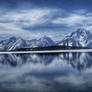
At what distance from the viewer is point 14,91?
701 inches

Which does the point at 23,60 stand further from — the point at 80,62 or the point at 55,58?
the point at 80,62

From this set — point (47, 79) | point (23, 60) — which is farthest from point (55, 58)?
point (47, 79)

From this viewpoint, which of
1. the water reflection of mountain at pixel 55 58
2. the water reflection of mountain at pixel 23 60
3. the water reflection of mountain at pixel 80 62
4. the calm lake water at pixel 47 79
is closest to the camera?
the calm lake water at pixel 47 79

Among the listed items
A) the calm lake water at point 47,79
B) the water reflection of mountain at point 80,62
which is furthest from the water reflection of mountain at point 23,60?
the calm lake water at point 47,79

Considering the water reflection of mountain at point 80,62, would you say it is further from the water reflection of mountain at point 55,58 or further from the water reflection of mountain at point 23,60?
the water reflection of mountain at point 23,60

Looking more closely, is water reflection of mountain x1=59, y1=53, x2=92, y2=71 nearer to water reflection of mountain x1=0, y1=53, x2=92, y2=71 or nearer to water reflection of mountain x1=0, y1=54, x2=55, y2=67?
water reflection of mountain x1=0, y1=53, x2=92, y2=71

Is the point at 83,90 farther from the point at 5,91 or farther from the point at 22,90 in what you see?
the point at 5,91

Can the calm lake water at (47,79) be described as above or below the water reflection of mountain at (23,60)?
above

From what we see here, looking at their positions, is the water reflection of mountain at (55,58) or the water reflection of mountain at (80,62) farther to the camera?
the water reflection of mountain at (55,58)

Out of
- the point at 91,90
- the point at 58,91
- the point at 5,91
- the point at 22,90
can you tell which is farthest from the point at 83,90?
the point at 5,91

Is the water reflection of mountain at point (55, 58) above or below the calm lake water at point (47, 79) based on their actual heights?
below

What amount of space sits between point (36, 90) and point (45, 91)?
105 centimetres

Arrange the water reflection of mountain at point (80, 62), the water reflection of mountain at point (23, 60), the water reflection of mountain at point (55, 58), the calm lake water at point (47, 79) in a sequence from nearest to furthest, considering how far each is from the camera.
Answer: the calm lake water at point (47, 79), the water reflection of mountain at point (80, 62), the water reflection of mountain at point (55, 58), the water reflection of mountain at point (23, 60)

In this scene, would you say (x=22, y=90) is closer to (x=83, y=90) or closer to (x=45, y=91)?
(x=45, y=91)
